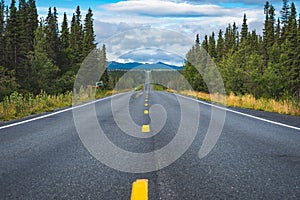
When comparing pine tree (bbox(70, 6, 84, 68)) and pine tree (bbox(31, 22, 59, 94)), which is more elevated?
pine tree (bbox(70, 6, 84, 68))

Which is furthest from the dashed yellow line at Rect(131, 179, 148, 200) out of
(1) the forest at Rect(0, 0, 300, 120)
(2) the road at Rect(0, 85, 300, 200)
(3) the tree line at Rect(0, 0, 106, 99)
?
(3) the tree line at Rect(0, 0, 106, 99)

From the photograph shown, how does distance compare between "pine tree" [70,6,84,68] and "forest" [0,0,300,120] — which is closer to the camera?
"forest" [0,0,300,120]

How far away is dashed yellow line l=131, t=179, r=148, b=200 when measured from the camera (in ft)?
11.9

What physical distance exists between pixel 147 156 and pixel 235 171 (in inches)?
66.1

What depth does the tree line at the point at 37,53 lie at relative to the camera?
149 ft

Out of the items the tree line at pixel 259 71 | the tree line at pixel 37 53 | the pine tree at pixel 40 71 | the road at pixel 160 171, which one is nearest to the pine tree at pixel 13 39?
the tree line at pixel 37 53

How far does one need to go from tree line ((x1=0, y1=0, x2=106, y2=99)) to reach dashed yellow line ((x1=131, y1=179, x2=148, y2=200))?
3234 centimetres

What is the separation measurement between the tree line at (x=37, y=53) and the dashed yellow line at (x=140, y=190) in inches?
1273

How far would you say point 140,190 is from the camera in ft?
12.7

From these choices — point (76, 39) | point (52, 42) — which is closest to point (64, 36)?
point (76, 39)

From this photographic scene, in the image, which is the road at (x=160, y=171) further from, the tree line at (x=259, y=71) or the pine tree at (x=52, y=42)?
the pine tree at (x=52, y=42)

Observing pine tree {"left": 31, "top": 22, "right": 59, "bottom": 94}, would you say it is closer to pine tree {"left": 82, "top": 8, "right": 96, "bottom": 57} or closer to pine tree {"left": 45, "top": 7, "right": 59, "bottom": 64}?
pine tree {"left": 45, "top": 7, "right": 59, "bottom": 64}

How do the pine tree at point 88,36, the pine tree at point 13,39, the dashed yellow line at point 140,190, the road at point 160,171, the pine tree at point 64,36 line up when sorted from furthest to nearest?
the pine tree at point 64,36 → the pine tree at point 88,36 → the pine tree at point 13,39 → the road at point 160,171 → the dashed yellow line at point 140,190

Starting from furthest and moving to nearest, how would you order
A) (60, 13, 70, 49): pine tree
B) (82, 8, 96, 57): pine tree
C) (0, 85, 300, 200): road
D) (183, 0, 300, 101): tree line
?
(60, 13, 70, 49): pine tree < (82, 8, 96, 57): pine tree < (183, 0, 300, 101): tree line < (0, 85, 300, 200): road
